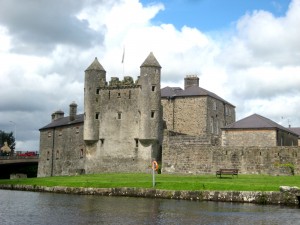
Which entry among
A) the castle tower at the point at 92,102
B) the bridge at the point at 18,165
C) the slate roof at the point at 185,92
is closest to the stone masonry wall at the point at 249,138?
the slate roof at the point at 185,92

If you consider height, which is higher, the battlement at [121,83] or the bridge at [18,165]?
the battlement at [121,83]

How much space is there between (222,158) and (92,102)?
16740 mm

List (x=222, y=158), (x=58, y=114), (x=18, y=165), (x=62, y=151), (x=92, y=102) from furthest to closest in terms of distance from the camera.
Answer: (x=18, y=165) → (x=58, y=114) → (x=62, y=151) → (x=92, y=102) → (x=222, y=158)

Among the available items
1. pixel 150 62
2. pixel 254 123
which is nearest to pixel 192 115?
pixel 150 62

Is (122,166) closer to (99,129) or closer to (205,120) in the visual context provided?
(99,129)

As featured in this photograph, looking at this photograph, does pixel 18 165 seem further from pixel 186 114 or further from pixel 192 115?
pixel 192 115

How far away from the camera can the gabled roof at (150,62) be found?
54.8 metres

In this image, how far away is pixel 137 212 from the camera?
26.3 meters

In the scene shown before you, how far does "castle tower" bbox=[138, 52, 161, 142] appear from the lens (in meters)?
53.8

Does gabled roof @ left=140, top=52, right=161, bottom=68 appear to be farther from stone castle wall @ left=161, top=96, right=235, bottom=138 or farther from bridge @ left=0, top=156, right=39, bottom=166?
bridge @ left=0, top=156, right=39, bottom=166

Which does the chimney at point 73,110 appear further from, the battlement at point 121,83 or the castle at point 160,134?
the battlement at point 121,83

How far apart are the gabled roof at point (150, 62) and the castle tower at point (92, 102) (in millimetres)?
5542

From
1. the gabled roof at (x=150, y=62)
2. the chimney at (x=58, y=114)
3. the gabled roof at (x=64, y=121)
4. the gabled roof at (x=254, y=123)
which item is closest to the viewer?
the gabled roof at (x=254, y=123)

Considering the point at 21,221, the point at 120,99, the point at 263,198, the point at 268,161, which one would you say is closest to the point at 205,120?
the point at 120,99
